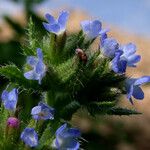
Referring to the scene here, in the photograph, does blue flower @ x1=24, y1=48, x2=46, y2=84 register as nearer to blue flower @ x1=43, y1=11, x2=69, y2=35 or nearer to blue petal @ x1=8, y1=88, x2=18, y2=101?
blue petal @ x1=8, y1=88, x2=18, y2=101

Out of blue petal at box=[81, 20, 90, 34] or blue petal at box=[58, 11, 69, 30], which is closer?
blue petal at box=[58, 11, 69, 30]

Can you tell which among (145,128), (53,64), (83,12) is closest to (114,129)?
(145,128)

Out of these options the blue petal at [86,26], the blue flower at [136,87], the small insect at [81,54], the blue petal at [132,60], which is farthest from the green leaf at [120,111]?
the blue petal at [86,26]

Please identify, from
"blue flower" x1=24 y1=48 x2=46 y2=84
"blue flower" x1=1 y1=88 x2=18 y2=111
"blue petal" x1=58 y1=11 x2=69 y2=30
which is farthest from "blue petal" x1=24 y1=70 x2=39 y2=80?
"blue petal" x1=58 y1=11 x2=69 y2=30

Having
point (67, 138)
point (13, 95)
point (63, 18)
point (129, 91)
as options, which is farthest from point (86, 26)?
point (67, 138)

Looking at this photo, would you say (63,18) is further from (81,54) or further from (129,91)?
(129,91)

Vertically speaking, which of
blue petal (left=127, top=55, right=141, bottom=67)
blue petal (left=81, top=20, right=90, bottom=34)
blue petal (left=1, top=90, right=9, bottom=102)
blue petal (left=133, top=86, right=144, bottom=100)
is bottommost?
blue petal (left=1, top=90, right=9, bottom=102)
